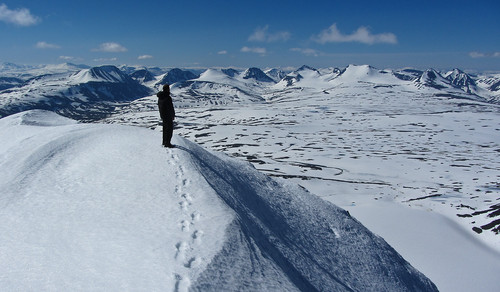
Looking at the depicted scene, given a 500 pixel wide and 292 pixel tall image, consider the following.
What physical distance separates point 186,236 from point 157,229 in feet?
3.54

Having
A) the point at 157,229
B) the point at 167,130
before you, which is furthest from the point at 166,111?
the point at 157,229

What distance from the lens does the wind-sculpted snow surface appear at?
767cm

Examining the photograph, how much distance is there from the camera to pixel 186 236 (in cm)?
940

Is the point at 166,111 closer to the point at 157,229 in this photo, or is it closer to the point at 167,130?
the point at 167,130

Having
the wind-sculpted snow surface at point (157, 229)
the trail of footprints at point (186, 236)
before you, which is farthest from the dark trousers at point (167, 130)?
the trail of footprints at point (186, 236)

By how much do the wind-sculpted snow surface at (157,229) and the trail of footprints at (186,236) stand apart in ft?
0.11

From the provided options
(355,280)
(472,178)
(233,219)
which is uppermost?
(233,219)

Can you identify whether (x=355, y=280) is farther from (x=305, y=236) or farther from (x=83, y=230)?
(x=83, y=230)

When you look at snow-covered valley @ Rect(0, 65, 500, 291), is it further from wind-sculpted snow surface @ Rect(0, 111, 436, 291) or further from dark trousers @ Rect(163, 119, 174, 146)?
dark trousers @ Rect(163, 119, 174, 146)

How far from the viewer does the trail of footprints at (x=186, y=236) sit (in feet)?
24.5

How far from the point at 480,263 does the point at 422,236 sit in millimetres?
7195

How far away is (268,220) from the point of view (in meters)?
15.6

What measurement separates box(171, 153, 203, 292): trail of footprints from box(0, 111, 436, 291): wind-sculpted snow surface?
0.03 m

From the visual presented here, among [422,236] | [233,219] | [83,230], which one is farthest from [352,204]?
[83,230]
